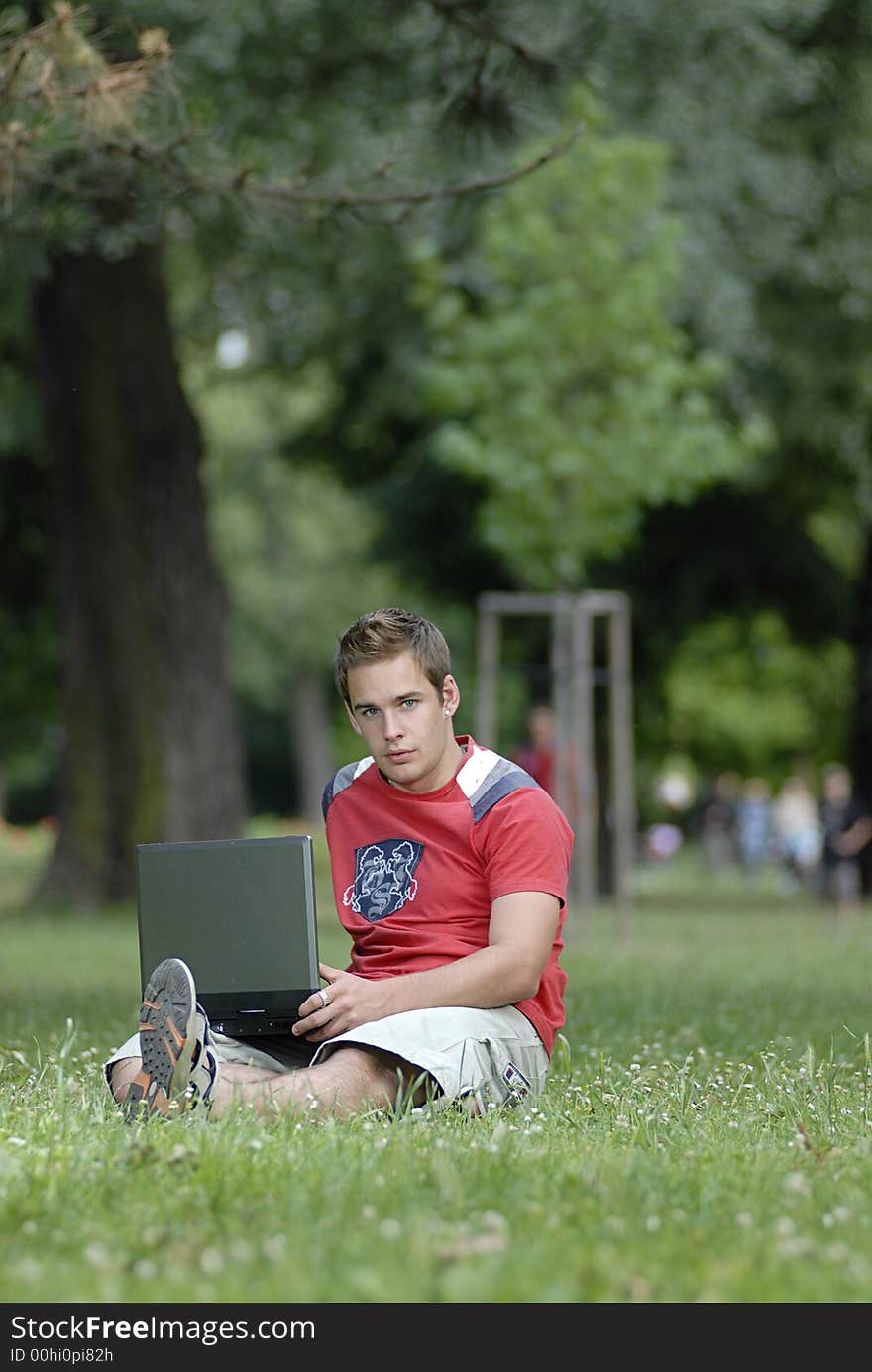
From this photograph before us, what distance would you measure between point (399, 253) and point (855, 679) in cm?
987

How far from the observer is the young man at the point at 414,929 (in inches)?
196

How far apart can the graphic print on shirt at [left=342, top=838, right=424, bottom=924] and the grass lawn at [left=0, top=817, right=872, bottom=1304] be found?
648 millimetres

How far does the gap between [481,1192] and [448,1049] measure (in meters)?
1.17

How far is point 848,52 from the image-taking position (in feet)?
64.4

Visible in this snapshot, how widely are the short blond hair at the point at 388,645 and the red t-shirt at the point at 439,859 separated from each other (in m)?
0.30

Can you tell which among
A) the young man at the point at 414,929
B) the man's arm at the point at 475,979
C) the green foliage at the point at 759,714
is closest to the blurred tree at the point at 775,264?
the young man at the point at 414,929

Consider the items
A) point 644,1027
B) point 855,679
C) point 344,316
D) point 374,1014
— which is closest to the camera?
point 374,1014

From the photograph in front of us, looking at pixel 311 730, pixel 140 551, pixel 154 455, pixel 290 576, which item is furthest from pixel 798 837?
pixel 311 730

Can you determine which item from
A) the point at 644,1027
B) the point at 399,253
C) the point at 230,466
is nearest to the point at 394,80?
the point at 399,253

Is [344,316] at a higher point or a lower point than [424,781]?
higher

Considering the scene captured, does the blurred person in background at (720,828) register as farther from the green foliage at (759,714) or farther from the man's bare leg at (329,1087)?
the man's bare leg at (329,1087)

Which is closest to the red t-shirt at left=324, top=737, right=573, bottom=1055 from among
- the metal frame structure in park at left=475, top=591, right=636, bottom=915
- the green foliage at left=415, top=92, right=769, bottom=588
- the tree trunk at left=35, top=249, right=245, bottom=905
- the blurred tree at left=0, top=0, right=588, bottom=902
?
the blurred tree at left=0, top=0, right=588, bottom=902

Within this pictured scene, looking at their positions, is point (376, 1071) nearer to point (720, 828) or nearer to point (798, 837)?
point (798, 837)

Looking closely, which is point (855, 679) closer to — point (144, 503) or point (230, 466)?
point (144, 503)
